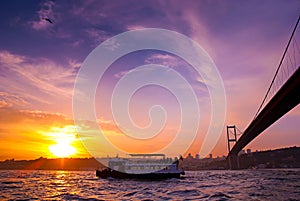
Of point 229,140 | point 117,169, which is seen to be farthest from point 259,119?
point 229,140

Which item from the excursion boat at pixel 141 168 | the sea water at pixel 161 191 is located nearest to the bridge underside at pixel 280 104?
the sea water at pixel 161 191

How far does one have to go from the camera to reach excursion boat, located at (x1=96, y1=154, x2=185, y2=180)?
64.4 meters

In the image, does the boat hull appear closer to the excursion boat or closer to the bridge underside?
the excursion boat

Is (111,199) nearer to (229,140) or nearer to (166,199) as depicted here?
(166,199)

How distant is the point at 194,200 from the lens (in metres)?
24.2

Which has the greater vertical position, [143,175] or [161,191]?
[161,191]

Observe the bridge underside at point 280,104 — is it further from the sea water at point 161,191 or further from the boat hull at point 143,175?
the boat hull at point 143,175

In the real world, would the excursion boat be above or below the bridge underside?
below

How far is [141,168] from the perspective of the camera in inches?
2694

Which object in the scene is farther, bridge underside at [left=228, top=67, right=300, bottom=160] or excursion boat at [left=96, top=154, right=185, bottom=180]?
excursion boat at [left=96, top=154, right=185, bottom=180]

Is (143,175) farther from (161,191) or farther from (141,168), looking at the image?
(161,191)

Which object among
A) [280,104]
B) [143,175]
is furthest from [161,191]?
[143,175]

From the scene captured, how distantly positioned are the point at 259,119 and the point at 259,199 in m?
40.4

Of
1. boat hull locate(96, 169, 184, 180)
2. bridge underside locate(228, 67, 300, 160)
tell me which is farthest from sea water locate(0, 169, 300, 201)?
boat hull locate(96, 169, 184, 180)
